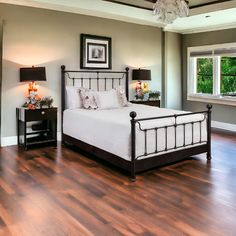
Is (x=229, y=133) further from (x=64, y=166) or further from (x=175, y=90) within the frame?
(x=64, y=166)

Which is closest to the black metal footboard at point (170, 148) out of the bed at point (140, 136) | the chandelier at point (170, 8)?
the bed at point (140, 136)

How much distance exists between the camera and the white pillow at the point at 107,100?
5.44 meters

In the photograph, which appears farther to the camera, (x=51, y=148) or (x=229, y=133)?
(x=229, y=133)

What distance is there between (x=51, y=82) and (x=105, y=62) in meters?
1.30

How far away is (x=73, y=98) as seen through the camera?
213 inches

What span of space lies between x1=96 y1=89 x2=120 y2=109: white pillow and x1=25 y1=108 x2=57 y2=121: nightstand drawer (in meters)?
0.84

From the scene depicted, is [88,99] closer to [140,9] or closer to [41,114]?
[41,114]

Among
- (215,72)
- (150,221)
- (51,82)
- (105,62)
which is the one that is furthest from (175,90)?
(150,221)

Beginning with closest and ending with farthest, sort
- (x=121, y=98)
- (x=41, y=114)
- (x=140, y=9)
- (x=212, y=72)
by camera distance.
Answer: (x=41, y=114) → (x=140, y=9) → (x=121, y=98) → (x=212, y=72)

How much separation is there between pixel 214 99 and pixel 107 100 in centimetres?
305

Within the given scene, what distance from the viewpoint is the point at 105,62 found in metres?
6.23

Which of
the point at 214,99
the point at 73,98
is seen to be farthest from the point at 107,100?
the point at 214,99

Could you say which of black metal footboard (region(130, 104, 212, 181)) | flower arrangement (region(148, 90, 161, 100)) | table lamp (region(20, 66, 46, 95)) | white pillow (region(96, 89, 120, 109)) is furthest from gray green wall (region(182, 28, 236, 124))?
table lamp (region(20, 66, 46, 95))

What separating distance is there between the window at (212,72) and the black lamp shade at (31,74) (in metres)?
4.25
